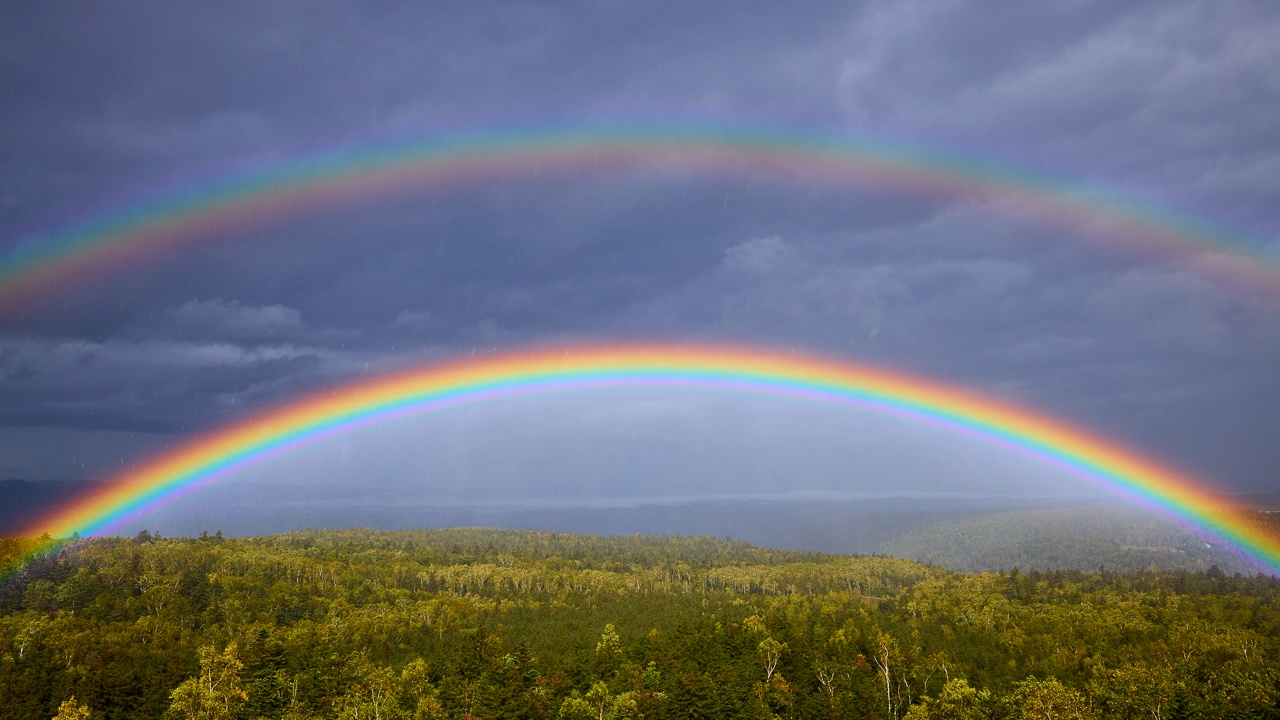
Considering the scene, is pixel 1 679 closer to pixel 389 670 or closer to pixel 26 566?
pixel 389 670

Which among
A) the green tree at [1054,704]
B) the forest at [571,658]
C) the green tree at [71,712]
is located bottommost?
the forest at [571,658]

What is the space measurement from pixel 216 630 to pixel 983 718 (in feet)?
422

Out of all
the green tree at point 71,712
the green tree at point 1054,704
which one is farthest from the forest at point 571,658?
the green tree at point 1054,704

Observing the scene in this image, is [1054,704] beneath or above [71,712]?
beneath

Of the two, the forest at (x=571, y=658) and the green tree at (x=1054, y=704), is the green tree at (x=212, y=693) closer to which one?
the forest at (x=571, y=658)

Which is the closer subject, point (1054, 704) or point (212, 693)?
point (212, 693)

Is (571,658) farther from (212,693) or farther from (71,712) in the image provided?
(71,712)

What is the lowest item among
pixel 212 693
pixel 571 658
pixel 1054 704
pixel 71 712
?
pixel 571 658

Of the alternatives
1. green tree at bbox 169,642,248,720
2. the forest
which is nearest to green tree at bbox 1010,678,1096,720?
the forest

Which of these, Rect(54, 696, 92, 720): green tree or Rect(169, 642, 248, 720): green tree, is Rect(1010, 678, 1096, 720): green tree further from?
Rect(54, 696, 92, 720): green tree

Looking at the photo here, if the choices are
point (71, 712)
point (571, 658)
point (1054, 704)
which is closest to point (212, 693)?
point (71, 712)

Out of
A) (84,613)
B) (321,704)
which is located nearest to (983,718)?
(321,704)

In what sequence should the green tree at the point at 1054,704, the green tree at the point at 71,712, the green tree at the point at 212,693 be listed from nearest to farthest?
the green tree at the point at 71,712 < the green tree at the point at 212,693 < the green tree at the point at 1054,704

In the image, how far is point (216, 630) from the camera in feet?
399
